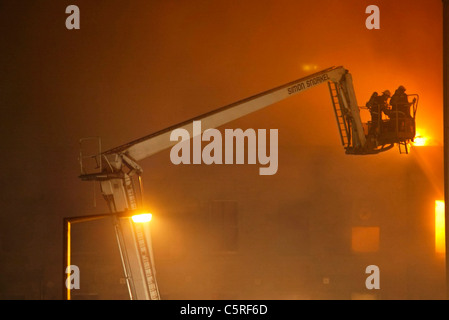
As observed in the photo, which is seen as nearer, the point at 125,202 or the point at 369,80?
the point at 125,202

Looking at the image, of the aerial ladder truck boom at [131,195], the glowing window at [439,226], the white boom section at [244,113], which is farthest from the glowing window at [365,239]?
the aerial ladder truck boom at [131,195]

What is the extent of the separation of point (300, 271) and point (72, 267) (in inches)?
250

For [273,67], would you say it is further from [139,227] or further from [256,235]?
[139,227]

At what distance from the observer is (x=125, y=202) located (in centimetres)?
735

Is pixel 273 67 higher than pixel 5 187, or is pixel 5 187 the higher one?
pixel 273 67

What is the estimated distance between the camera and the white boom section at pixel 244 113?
25.0ft

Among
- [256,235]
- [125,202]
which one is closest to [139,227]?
[125,202]

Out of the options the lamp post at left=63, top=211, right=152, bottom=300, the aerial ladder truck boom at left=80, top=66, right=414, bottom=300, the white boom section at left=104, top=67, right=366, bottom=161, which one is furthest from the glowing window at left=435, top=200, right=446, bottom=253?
the lamp post at left=63, top=211, right=152, bottom=300

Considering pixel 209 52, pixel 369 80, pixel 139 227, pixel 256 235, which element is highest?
pixel 209 52

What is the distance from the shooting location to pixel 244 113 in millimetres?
8367

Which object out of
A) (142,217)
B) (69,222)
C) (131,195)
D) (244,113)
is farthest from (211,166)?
(69,222)

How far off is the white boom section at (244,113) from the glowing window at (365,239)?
4.22 meters

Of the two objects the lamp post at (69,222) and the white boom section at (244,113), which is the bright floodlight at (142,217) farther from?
the white boom section at (244,113)

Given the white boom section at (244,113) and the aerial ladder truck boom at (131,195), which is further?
the white boom section at (244,113)
